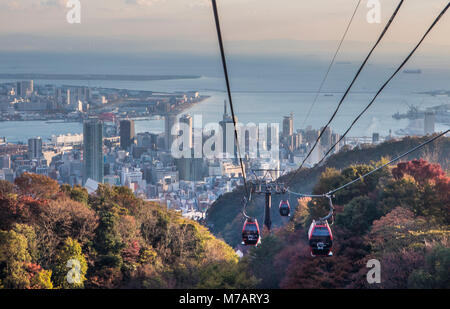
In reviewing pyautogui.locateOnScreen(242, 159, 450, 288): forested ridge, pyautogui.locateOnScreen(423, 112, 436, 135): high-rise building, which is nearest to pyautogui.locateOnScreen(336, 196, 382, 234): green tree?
pyautogui.locateOnScreen(242, 159, 450, 288): forested ridge

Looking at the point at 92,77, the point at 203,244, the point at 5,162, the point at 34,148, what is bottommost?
the point at 203,244

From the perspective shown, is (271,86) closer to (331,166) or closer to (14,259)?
(331,166)

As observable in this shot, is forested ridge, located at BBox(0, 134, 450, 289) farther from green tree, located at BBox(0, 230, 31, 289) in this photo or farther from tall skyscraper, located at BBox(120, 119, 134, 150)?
tall skyscraper, located at BBox(120, 119, 134, 150)

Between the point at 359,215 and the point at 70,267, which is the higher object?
the point at 359,215

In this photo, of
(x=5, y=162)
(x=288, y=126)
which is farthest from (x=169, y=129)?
(x=5, y=162)

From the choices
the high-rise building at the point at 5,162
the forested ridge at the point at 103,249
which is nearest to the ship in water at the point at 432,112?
the high-rise building at the point at 5,162

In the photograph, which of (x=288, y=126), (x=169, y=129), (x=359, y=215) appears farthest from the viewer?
(x=169, y=129)
